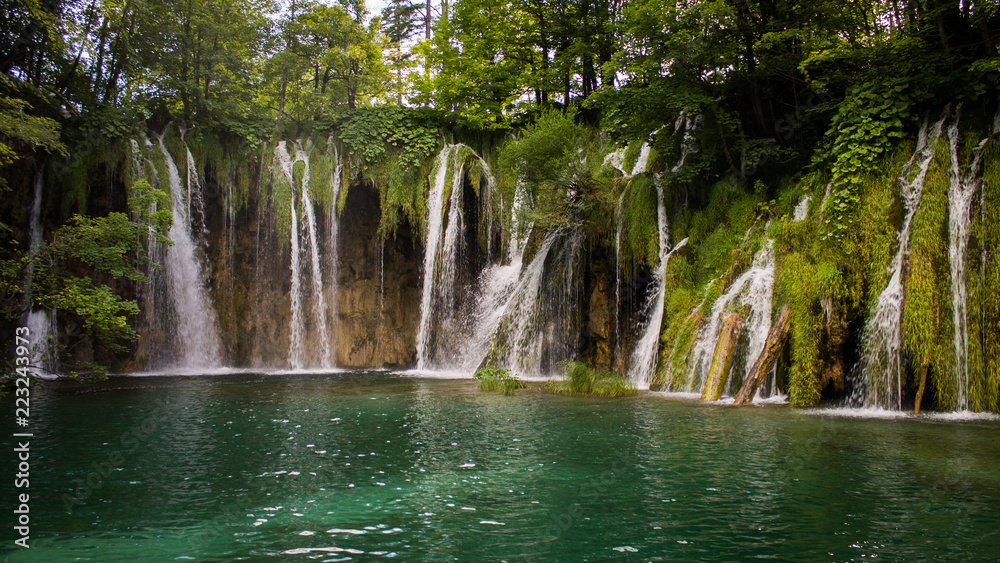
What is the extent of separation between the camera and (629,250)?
15.6 m

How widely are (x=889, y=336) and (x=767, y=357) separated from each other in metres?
1.96

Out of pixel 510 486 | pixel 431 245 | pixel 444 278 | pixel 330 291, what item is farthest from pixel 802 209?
pixel 330 291

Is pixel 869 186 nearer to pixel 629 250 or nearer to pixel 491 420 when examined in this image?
pixel 629 250

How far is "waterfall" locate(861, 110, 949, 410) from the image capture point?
9602mm

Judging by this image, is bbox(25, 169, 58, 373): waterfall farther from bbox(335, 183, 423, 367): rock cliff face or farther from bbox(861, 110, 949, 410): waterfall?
bbox(861, 110, 949, 410): waterfall

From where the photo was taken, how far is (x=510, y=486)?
18.1ft

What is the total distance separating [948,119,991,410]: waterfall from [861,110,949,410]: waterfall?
1.50 ft

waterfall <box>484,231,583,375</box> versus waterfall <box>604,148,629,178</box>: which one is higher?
waterfall <box>604,148,629,178</box>

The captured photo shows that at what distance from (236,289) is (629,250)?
580 inches

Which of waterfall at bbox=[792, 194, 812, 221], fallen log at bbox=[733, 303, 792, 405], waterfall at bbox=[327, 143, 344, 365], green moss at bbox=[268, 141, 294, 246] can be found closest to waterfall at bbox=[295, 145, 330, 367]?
waterfall at bbox=[327, 143, 344, 365]

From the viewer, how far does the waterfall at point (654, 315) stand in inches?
553

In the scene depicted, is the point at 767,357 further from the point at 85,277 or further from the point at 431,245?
the point at 85,277

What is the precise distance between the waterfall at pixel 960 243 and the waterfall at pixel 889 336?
46 centimetres

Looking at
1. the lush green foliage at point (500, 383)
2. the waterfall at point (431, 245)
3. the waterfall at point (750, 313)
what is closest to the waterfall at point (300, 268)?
the waterfall at point (431, 245)
